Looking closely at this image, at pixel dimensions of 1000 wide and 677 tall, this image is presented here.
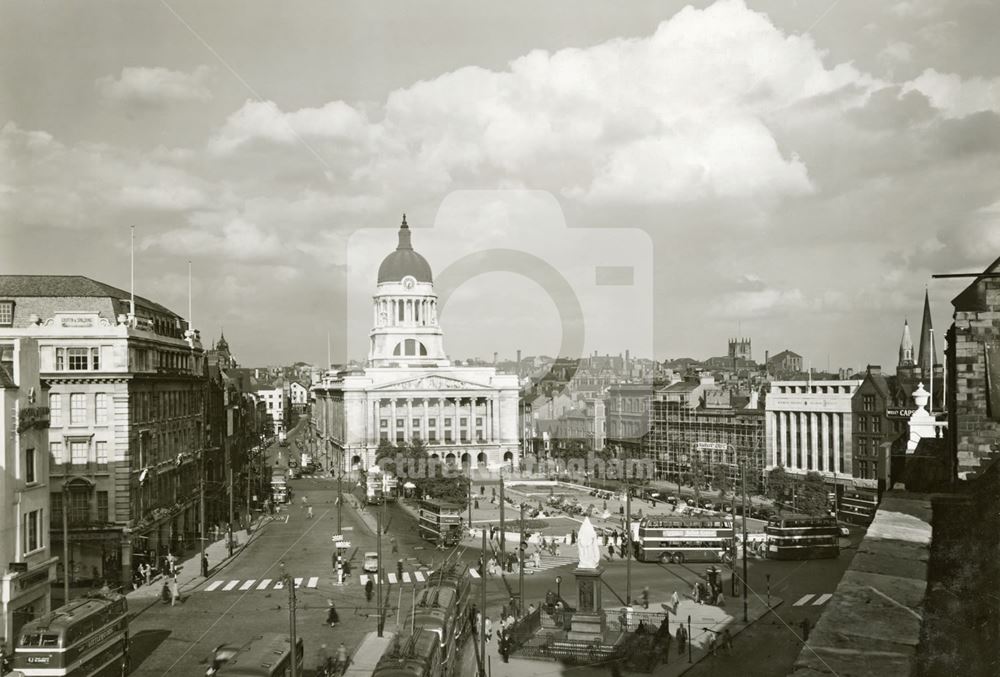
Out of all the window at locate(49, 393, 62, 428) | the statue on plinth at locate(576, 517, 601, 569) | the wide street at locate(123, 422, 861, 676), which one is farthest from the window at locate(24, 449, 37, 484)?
the statue on plinth at locate(576, 517, 601, 569)

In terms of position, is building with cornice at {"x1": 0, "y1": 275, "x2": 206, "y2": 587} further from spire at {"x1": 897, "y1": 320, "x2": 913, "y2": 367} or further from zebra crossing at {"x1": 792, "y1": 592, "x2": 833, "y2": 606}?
spire at {"x1": 897, "y1": 320, "x2": 913, "y2": 367}

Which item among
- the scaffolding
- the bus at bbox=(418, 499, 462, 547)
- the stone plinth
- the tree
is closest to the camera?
the stone plinth

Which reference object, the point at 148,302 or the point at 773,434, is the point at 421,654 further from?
the point at 773,434

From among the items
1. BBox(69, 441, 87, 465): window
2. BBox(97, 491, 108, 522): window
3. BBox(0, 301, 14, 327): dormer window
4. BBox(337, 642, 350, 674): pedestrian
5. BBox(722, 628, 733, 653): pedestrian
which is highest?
BBox(0, 301, 14, 327): dormer window

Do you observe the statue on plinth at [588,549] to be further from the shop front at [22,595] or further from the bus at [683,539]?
the shop front at [22,595]

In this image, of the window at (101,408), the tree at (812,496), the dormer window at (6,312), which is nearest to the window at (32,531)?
the window at (101,408)

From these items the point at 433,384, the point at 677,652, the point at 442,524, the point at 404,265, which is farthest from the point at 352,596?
the point at 404,265

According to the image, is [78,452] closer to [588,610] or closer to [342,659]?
[342,659]

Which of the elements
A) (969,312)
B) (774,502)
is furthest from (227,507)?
(969,312)
